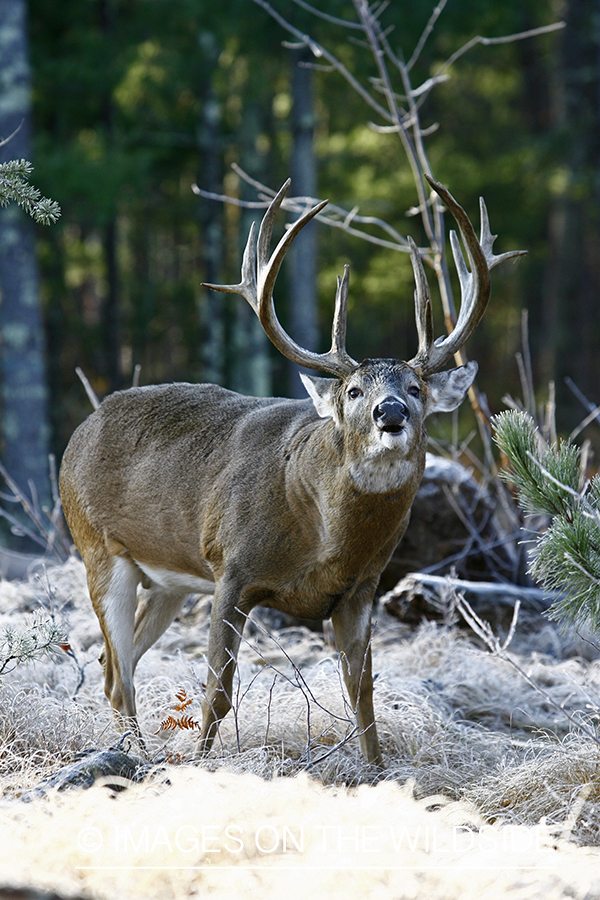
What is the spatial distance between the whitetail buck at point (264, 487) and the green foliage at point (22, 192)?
3.11 feet

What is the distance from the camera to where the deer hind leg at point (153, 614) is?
5180mm

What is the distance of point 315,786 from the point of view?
354 centimetres

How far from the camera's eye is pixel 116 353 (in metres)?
18.8

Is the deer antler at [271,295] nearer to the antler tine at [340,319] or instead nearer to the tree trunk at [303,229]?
the antler tine at [340,319]

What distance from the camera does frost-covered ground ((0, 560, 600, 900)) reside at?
278cm

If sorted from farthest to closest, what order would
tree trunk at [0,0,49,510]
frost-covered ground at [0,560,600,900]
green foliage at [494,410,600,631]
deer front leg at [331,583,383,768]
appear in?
tree trunk at [0,0,49,510] → deer front leg at [331,583,383,768] → green foliage at [494,410,600,631] → frost-covered ground at [0,560,600,900]

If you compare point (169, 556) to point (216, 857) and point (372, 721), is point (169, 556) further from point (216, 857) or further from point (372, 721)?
point (216, 857)

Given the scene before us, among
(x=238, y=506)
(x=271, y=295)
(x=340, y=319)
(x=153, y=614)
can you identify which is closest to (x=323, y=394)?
(x=340, y=319)

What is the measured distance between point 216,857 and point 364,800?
0.72 meters

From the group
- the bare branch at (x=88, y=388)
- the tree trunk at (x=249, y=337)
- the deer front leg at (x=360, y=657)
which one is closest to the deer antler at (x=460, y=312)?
the deer front leg at (x=360, y=657)

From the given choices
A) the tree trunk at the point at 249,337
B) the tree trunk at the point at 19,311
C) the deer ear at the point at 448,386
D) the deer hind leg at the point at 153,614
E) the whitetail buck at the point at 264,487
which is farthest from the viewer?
the tree trunk at the point at 249,337

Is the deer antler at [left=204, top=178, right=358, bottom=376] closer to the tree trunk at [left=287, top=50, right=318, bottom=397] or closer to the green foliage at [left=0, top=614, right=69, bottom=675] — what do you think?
the green foliage at [left=0, top=614, right=69, bottom=675]

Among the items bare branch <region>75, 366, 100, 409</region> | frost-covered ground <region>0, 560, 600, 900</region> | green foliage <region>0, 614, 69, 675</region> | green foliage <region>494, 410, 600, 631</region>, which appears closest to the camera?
frost-covered ground <region>0, 560, 600, 900</region>

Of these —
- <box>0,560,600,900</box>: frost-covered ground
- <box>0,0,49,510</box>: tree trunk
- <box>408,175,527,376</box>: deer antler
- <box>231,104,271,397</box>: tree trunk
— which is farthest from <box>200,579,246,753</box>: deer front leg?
<box>231,104,271,397</box>: tree trunk
